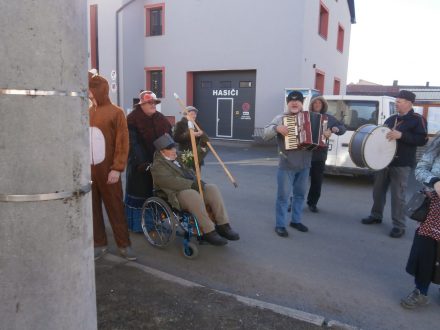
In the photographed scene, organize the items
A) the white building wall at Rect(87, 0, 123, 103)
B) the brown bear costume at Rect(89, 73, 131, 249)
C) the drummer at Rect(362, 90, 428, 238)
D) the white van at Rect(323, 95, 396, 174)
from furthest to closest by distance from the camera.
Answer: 1. the white building wall at Rect(87, 0, 123, 103)
2. the white van at Rect(323, 95, 396, 174)
3. the drummer at Rect(362, 90, 428, 238)
4. the brown bear costume at Rect(89, 73, 131, 249)

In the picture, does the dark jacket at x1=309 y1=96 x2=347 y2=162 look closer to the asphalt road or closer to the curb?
the asphalt road

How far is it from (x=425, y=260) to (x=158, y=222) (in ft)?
8.90

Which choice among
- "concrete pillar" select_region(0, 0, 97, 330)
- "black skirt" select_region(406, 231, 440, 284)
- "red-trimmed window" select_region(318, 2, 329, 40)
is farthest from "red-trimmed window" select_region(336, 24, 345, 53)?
"concrete pillar" select_region(0, 0, 97, 330)

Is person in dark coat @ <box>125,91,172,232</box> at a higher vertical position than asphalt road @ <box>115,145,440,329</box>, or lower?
higher

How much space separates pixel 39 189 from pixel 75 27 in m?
0.64

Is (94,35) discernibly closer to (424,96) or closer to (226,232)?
(226,232)

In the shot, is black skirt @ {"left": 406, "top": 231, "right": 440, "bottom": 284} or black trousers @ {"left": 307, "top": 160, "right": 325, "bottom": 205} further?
black trousers @ {"left": 307, "top": 160, "right": 325, "bottom": 205}

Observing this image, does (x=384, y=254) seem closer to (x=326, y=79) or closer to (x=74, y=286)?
(x=74, y=286)

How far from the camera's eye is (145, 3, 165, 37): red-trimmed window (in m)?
20.0

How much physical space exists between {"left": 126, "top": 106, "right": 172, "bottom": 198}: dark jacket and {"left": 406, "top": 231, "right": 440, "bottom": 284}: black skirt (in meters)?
2.98

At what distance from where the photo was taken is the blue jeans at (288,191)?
16.6ft

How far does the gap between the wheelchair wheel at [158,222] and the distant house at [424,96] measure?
331 inches

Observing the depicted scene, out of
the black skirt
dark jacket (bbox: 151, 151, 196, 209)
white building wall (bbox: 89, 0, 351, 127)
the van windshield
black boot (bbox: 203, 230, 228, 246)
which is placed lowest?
black boot (bbox: 203, 230, 228, 246)

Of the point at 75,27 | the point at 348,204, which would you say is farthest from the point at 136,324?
the point at 348,204
